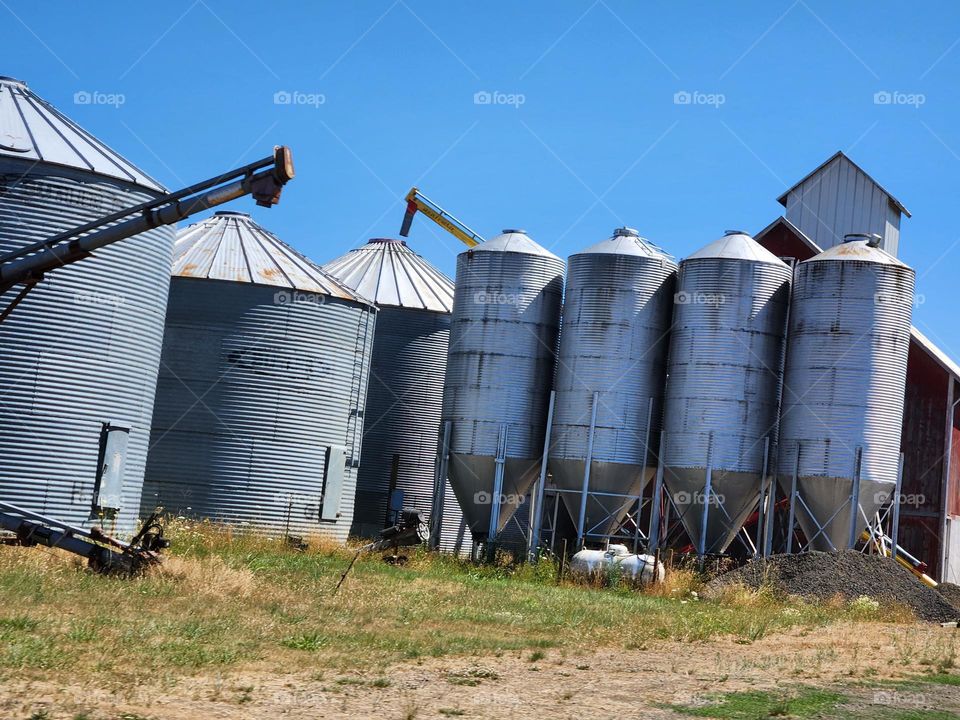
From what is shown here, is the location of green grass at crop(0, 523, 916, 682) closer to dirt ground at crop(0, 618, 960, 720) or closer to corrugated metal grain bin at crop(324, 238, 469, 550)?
dirt ground at crop(0, 618, 960, 720)

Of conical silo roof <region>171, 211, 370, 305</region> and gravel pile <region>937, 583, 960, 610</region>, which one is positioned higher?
conical silo roof <region>171, 211, 370, 305</region>

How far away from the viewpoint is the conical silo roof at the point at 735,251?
92.8ft

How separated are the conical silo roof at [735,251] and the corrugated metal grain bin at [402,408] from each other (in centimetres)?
886

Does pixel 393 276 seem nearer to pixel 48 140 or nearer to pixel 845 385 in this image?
pixel 845 385

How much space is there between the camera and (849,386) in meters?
27.0

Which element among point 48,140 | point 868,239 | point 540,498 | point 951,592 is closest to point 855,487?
point 951,592

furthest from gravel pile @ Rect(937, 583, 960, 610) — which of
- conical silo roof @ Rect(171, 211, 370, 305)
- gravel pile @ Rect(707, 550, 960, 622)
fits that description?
conical silo roof @ Rect(171, 211, 370, 305)

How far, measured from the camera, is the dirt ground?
10.0 m

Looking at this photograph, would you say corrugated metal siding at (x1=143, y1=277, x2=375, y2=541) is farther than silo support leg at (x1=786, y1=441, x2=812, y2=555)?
No

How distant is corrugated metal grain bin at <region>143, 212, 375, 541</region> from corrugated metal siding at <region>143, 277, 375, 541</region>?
0.02 m

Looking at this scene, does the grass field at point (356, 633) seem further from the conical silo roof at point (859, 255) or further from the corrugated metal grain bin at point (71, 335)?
the conical silo roof at point (859, 255)

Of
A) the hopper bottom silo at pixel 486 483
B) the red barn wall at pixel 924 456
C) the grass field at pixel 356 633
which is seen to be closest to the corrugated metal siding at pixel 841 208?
the red barn wall at pixel 924 456

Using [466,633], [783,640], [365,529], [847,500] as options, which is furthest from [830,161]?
[466,633]

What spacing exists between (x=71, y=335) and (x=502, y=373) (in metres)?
11.1
